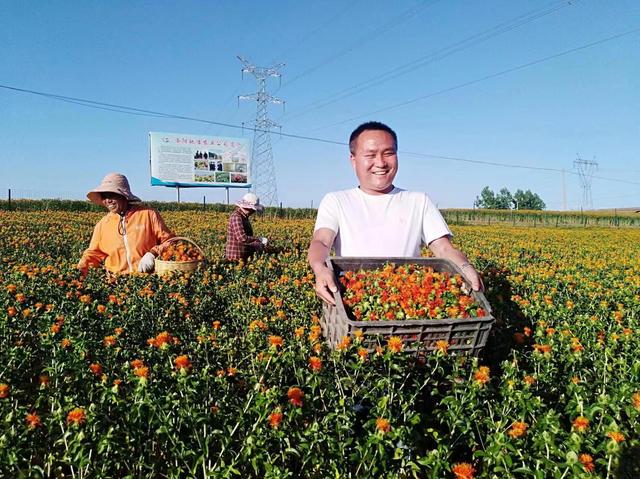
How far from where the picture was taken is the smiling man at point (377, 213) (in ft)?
9.05

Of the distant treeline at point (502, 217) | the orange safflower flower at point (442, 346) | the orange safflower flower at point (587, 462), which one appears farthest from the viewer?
the distant treeline at point (502, 217)

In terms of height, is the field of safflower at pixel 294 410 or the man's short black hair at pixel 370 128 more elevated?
the man's short black hair at pixel 370 128

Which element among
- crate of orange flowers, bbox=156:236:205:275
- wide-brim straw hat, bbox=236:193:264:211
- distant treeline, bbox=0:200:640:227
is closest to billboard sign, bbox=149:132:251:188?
distant treeline, bbox=0:200:640:227

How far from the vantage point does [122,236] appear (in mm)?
4672

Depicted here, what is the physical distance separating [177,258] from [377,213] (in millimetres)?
2771

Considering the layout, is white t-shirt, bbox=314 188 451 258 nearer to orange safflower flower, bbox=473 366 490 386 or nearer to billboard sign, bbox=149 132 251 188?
orange safflower flower, bbox=473 366 490 386

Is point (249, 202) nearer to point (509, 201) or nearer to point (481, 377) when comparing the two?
point (481, 377)

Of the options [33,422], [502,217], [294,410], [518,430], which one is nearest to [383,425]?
[294,410]

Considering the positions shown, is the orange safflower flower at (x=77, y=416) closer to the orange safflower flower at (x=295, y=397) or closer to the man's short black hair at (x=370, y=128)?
the orange safflower flower at (x=295, y=397)

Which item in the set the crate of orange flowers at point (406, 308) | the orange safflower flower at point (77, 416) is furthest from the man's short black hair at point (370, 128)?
the orange safflower flower at point (77, 416)

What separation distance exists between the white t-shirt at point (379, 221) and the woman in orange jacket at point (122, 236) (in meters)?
2.60

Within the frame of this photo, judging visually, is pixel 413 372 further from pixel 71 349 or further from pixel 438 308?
pixel 71 349

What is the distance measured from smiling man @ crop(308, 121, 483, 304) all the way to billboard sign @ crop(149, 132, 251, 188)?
2886 cm

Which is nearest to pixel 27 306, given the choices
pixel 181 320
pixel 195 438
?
pixel 181 320
